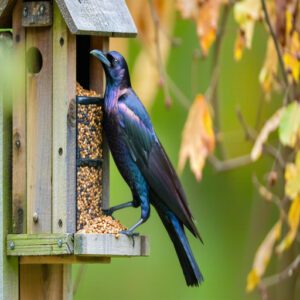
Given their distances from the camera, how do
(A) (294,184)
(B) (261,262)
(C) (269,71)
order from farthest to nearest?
(B) (261,262) < (C) (269,71) < (A) (294,184)

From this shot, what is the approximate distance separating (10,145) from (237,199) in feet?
14.1

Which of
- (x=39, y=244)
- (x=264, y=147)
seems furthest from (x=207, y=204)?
(x=39, y=244)

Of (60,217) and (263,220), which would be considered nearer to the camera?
(60,217)

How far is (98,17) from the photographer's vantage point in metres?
5.71

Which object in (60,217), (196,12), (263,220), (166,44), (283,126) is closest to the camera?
(60,217)

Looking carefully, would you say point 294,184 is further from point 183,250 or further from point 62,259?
point 62,259

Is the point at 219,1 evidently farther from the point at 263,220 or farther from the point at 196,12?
the point at 263,220

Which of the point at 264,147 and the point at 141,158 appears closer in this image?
the point at 141,158

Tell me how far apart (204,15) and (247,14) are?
0.28 metres

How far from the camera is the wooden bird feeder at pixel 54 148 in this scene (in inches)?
220

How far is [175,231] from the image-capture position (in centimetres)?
584

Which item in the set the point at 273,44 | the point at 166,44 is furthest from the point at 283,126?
the point at 166,44

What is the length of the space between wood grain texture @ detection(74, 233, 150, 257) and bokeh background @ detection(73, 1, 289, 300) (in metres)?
3.37

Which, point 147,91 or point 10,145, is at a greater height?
point 147,91
